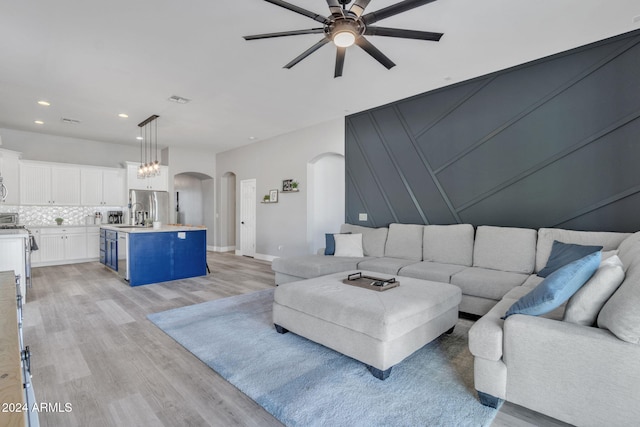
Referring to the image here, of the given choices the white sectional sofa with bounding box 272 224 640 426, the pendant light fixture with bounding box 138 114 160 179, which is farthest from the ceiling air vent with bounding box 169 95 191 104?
the white sectional sofa with bounding box 272 224 640 426

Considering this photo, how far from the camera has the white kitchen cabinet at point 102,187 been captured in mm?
7270

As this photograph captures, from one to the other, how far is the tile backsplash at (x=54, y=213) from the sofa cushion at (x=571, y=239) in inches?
337

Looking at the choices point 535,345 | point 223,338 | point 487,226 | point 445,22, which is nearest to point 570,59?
point 445,22

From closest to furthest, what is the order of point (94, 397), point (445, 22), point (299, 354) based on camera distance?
1. point (94, 397)
2. point (299, 354)
3. point (445, 22)

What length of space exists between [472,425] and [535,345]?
0.58 m

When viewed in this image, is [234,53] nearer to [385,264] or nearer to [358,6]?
[358,6]

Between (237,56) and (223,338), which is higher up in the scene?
(237,56)

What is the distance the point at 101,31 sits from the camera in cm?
306

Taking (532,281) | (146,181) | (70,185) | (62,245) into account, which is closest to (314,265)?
(532,281)

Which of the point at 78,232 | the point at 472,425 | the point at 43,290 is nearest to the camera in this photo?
the point at 472,425

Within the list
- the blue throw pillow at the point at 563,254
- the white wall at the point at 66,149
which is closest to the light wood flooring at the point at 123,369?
the blue throw pillow at the point at 563,254

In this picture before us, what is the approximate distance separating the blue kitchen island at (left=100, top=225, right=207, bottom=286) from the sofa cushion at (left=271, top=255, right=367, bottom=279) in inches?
73.3

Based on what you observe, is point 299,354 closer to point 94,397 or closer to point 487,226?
point 94,397

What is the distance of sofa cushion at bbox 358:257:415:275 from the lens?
13.2ft
